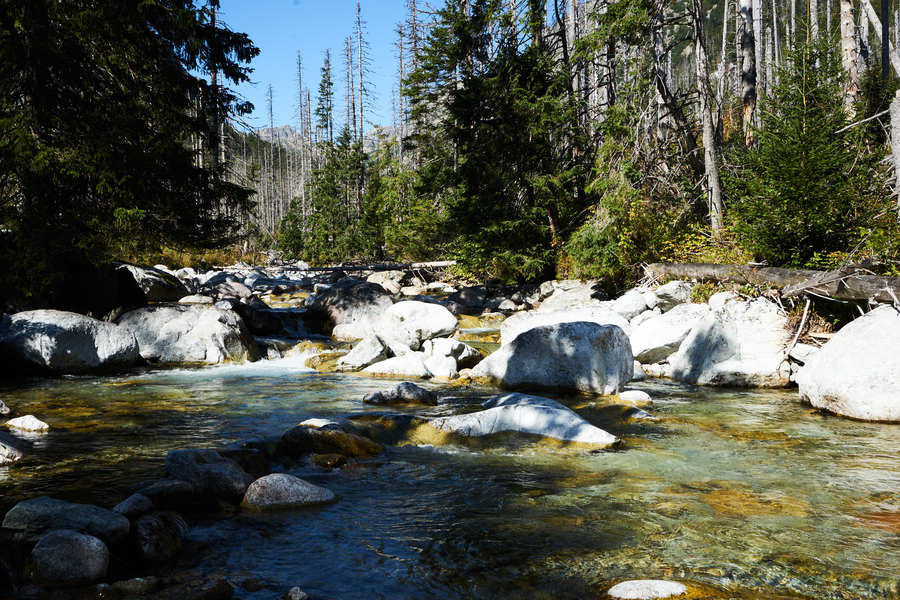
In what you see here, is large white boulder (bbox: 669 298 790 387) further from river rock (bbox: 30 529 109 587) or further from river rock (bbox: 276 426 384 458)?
river rock (bbox: 30 529 109 587)

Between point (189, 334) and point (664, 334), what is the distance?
8.98 m

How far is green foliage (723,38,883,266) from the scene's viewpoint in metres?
9.34

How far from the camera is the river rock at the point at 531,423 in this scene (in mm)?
5932

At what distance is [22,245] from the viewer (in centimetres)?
926

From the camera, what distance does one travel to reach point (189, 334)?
11.6 m

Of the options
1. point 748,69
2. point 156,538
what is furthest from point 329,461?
point 748,69

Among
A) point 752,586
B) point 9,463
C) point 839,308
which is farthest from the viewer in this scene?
point 839,308

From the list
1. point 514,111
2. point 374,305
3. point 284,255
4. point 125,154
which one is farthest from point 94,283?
point 284,255

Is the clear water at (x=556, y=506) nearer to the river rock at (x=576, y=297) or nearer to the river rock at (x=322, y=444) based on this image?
the river rock at (x=322, y=444)

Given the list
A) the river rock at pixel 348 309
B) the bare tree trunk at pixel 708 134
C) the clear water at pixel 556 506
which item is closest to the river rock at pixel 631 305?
the bare tree trunk at pixel 708 134

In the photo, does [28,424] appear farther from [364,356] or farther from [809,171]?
[809,171]

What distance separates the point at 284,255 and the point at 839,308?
127ft

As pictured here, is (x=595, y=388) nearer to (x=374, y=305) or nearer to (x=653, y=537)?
(x=653, y=537)

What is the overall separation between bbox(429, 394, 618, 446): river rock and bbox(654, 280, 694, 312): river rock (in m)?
6.94
